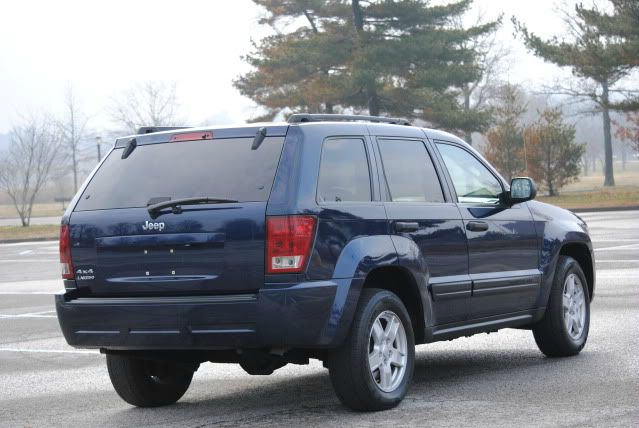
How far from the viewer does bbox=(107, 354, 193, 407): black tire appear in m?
8.07

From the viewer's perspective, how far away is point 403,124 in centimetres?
867

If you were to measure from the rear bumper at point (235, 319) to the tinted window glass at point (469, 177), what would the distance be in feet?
6.13

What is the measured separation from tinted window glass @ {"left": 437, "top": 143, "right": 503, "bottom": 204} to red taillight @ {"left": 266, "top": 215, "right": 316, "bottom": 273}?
6.55 ft

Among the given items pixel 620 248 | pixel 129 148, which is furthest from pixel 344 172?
pixel 620 248

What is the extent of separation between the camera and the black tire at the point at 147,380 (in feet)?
26.5

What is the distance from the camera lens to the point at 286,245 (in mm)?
6992

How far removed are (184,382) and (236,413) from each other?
87 cm

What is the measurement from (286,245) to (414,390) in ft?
6.04

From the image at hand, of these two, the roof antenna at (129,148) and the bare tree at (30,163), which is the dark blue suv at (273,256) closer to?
the roof antenna at (129,148)

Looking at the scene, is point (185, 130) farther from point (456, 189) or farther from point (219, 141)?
point (456, 189)

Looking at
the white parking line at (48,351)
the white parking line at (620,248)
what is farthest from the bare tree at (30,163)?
the white parking line at (48,351)

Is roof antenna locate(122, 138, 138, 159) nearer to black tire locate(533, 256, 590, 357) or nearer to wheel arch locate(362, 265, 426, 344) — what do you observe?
wheel arch locate(362, 265, 426, 344)

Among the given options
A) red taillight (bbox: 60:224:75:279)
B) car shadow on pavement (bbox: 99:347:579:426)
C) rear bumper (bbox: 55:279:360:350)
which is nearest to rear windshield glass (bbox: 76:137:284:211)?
red taillight (bbox: 60:224:75:279)

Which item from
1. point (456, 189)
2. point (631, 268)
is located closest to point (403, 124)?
point (456, 189)
